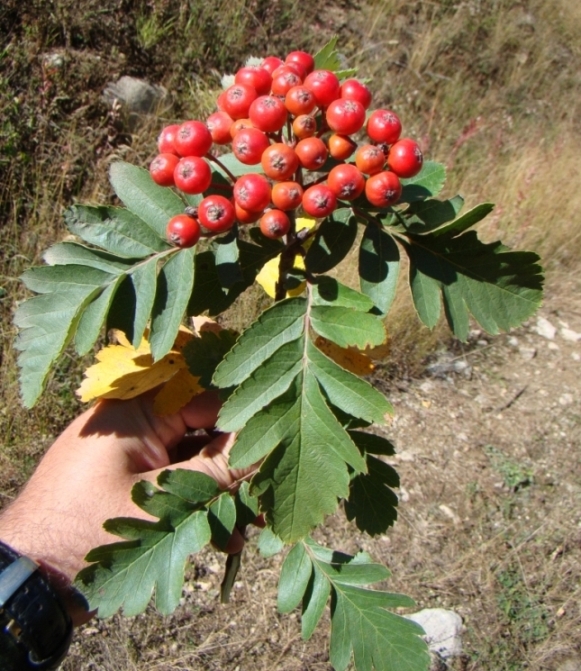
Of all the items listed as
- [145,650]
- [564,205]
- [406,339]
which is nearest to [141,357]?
[145,650]

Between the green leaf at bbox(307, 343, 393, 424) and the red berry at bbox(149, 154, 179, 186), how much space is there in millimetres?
483

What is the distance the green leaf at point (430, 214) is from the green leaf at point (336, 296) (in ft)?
0.69

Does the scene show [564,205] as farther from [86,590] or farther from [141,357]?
[86,590]

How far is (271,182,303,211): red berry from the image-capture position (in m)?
1.25

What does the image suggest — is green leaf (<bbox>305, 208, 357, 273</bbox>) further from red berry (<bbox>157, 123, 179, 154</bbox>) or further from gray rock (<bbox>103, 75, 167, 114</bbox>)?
gray rock (<bbox>103, 75, 167, 114</bbox>)

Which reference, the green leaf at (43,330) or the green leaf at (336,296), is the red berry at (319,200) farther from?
the green leaf at (43,330)

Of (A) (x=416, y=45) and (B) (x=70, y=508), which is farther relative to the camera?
(A) (x=416, y=45)

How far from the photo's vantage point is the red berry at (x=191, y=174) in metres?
1.25

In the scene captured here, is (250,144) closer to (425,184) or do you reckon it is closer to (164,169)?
(164,169)

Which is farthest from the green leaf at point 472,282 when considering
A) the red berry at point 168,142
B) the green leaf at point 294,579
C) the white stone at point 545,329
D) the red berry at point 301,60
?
the white stone at point 545,329

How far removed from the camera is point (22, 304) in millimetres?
1343

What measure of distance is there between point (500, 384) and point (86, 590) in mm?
3921

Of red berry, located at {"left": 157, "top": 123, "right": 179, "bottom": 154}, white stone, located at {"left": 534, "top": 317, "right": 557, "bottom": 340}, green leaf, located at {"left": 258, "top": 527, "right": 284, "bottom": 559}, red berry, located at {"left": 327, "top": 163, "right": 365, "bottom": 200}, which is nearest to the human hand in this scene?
green leaf, located at {"left": 258, "top": 527, "right": 284, "bottom": 559}

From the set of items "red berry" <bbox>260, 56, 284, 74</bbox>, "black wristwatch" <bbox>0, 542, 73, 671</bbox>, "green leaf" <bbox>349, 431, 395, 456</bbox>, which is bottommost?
"black wristwatch" <bbox>0, 542, 73, 671</bbox>
